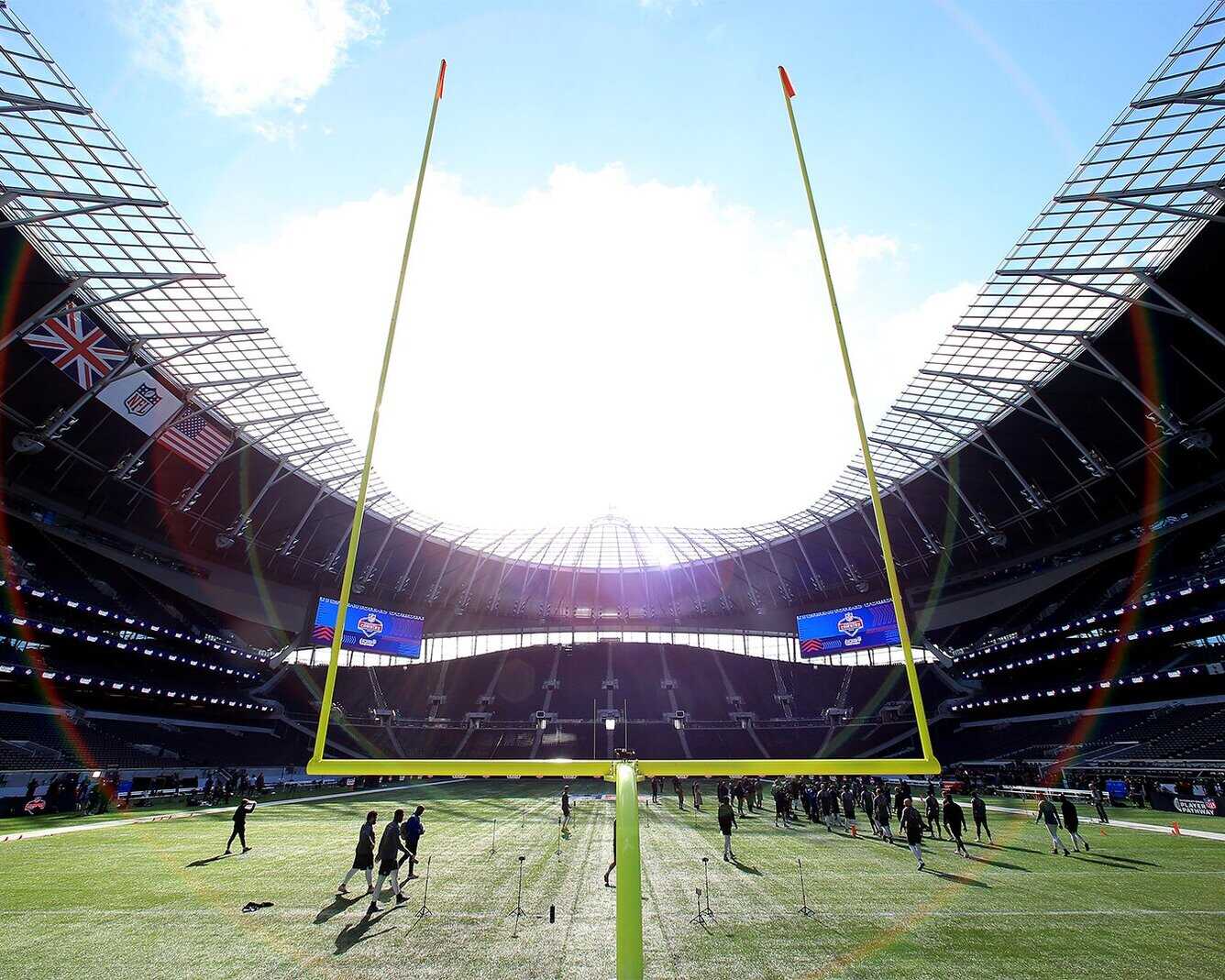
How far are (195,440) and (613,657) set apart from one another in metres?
42.8

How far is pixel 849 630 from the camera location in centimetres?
5066

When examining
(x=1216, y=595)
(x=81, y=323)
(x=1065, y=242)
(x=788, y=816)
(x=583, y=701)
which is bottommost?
(x=788, y=816)

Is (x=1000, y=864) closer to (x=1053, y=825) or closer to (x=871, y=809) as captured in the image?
(x=1053, y=825)

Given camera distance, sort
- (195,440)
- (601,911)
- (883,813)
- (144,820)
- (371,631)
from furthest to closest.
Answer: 1. (371,631)
2. (195,440)
3. (144,820)
4. (883,813)
5. (601,911)

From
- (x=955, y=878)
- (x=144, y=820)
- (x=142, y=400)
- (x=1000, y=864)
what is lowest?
(x=144, y=820)

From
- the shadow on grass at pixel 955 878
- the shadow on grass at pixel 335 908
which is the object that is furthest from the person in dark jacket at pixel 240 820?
the shadow on grass at pixel 955 878

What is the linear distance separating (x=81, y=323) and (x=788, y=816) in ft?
117

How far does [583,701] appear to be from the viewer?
5722 centimetres

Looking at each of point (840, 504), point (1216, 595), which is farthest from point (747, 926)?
point (840, 504)

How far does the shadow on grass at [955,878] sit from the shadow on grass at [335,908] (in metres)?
11.0

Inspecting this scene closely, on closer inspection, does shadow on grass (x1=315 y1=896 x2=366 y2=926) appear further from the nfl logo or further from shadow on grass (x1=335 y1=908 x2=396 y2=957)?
the nfl logo

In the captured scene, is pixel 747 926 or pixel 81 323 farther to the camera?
pixel 81 323

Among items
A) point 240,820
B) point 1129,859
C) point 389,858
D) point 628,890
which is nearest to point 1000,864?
point 1129,859

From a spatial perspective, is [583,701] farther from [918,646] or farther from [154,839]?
[154,839]
